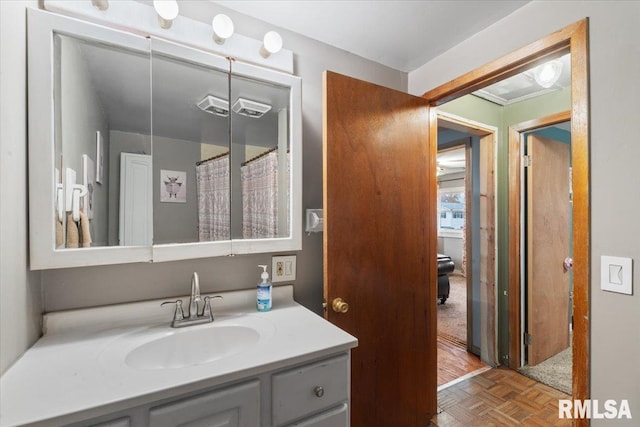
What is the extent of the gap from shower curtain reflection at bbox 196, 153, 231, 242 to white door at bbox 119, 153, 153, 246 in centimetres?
19

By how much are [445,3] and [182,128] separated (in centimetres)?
129

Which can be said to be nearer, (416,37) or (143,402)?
(143,402)

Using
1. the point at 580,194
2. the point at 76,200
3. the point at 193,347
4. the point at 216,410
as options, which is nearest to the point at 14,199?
the point at 76,200

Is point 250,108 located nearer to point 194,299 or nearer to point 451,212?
point 194,299

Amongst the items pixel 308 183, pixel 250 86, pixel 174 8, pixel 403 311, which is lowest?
pixel 403 311

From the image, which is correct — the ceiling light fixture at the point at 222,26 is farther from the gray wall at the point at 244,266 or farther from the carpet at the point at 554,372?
the carpet at the point at 554,372

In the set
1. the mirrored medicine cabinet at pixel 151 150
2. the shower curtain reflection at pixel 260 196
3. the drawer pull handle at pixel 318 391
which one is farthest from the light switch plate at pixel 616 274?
the shower curtain reflection at pixel 260 196

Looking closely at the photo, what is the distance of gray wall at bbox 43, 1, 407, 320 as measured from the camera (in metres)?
1.08

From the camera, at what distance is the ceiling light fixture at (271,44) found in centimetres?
133

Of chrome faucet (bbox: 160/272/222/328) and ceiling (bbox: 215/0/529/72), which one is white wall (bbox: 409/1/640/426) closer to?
ceiling (bbox: 215/0/529/72)

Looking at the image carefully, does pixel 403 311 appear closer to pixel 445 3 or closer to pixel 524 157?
pixel 445 3

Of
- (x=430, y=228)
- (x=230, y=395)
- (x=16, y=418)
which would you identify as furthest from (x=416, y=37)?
(x=16, y=418)

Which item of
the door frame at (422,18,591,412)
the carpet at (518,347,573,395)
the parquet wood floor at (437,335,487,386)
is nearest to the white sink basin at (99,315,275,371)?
the door frame at (422,18,591,412)

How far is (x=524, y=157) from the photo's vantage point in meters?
2.34
